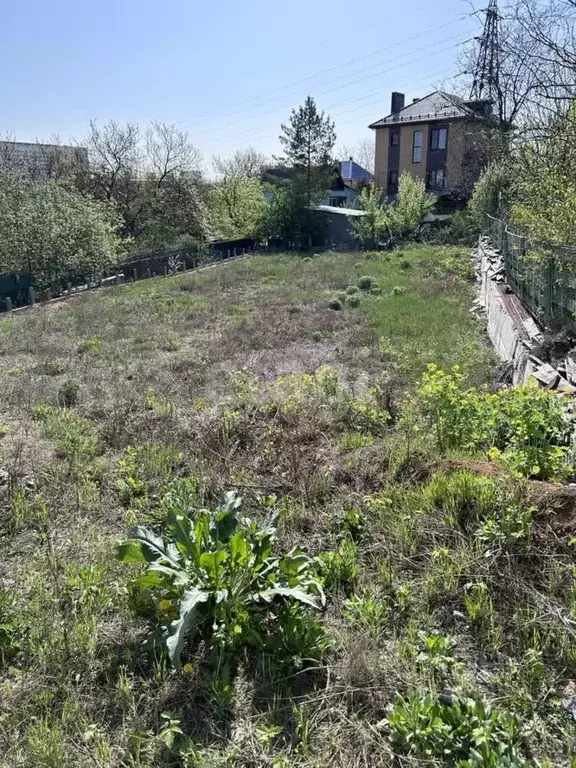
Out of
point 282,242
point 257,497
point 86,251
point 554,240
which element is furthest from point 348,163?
point 257,497

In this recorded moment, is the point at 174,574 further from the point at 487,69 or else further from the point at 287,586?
the point at 487,69

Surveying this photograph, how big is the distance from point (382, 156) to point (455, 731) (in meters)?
47.2

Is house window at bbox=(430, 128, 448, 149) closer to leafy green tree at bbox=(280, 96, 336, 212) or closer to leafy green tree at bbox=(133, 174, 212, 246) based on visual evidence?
leafy green tree at bbox=(280, 96, 336, 212)

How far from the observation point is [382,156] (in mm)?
43719

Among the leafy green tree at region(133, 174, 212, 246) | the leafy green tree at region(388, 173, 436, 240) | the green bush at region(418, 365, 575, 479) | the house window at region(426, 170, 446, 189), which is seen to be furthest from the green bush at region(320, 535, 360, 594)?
the house window at region(426, 170, 446, 189)

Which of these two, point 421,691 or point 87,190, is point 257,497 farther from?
point 87,190

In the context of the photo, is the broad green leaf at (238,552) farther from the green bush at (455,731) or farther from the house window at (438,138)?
the house window at (438,138)

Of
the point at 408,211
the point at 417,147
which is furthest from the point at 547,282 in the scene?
the point at 417,147

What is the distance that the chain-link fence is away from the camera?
761 centimetres

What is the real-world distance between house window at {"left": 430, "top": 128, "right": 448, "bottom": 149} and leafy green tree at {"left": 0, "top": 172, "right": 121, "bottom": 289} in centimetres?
2933

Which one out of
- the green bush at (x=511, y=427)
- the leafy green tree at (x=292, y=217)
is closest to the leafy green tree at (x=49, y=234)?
the leafy green tree at (x=292, y=217)

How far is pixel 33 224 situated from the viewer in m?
19.0

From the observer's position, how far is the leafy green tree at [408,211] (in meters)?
29.9

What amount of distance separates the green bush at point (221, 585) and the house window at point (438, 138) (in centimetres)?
4319
